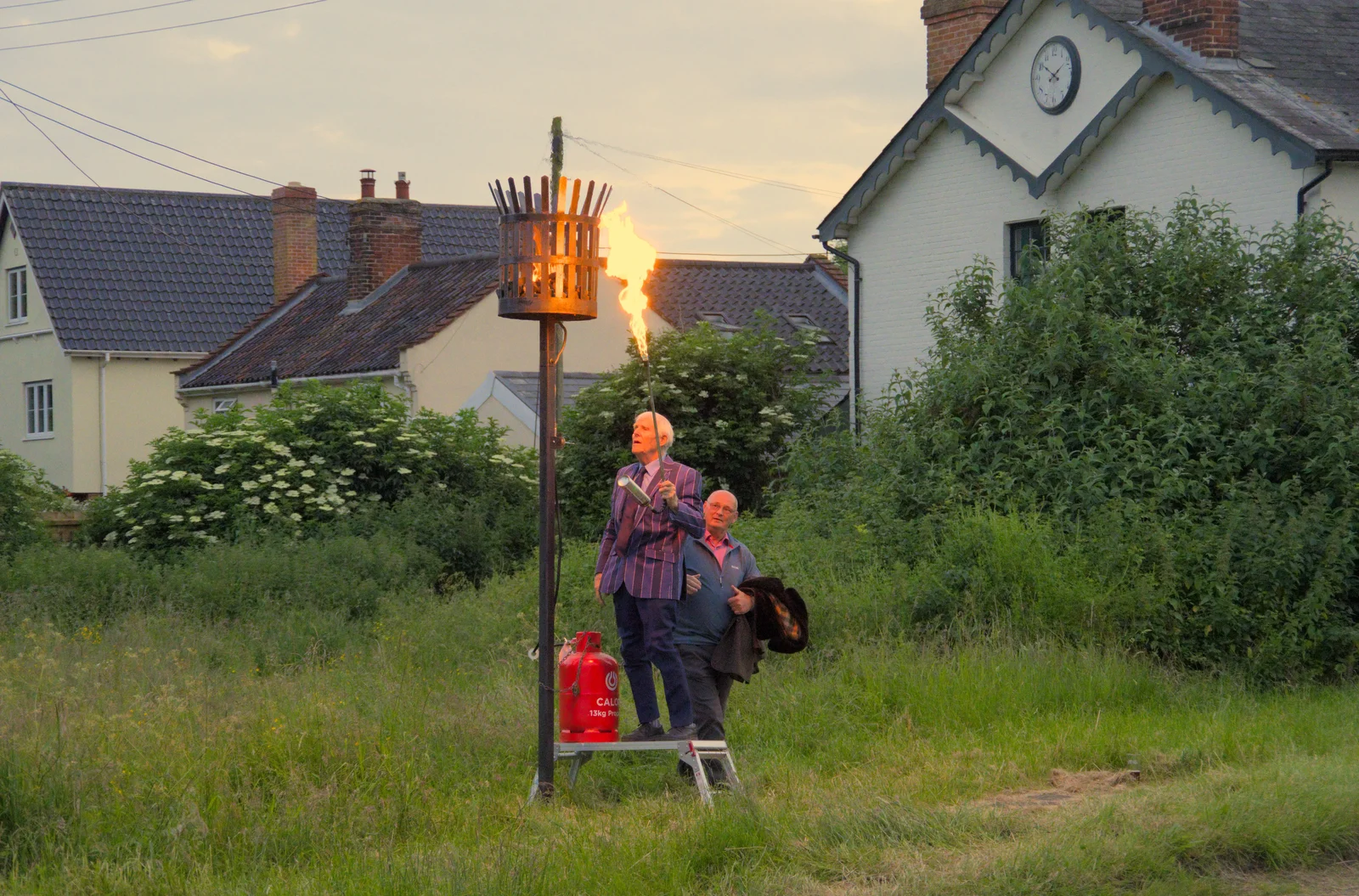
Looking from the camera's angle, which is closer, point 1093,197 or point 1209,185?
point 1209,185

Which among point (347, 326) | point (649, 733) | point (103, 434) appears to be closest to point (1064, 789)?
point (649, 733)

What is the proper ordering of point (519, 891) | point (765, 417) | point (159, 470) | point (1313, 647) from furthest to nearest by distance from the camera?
point (765, 417), point (159, 470), point (1313, 647), point (519, 891)

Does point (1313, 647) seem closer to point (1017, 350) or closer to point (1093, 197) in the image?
point (1017, 350)

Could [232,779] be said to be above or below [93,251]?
below

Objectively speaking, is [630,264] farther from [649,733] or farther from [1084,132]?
[1084,132]

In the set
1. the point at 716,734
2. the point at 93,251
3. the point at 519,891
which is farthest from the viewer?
the point at 93,251

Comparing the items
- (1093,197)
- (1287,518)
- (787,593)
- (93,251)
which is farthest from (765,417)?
(93,251)

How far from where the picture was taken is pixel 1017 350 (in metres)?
14.2

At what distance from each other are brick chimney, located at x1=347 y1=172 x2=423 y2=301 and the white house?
12.7m

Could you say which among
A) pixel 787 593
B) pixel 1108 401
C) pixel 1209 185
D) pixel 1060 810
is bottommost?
pixel 1060 810

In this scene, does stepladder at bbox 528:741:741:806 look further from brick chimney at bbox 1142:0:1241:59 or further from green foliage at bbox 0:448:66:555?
brick chimney at bbox 1142:0:1241:59

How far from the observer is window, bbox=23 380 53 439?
124 ft

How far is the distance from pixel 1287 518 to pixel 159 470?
13844 millimetres

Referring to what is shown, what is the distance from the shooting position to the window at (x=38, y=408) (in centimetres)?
3772
